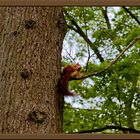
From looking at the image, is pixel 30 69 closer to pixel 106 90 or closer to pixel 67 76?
pixel 67 76

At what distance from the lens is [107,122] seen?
71.2 inches

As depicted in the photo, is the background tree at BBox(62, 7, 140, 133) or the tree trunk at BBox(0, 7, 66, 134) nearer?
the tree trunk at BBox(0, 7, 66, 134)

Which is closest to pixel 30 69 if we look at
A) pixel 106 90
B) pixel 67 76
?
pixel 67 76

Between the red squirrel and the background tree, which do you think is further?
the background tree

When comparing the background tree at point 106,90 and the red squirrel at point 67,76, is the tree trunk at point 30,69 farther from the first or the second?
the background tree at point 106,90

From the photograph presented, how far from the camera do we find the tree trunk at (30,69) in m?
0.84

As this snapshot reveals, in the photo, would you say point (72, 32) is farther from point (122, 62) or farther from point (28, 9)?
point (28, 9)

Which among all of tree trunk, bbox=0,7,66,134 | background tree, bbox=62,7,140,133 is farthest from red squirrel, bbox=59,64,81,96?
background tree, bbox=62,7,140,133

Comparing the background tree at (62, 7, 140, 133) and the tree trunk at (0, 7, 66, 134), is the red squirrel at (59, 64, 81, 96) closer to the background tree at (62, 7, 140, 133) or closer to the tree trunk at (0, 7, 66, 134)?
the tree trunk at (0, 7, 66, 134)

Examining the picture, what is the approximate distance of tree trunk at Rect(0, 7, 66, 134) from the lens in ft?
2.75

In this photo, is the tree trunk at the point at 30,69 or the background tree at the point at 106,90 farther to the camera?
the background tree at the point at 106,90

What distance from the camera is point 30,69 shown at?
89cm

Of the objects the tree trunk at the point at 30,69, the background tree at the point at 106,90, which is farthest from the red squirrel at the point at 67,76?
the background tree at the point at 106,90
